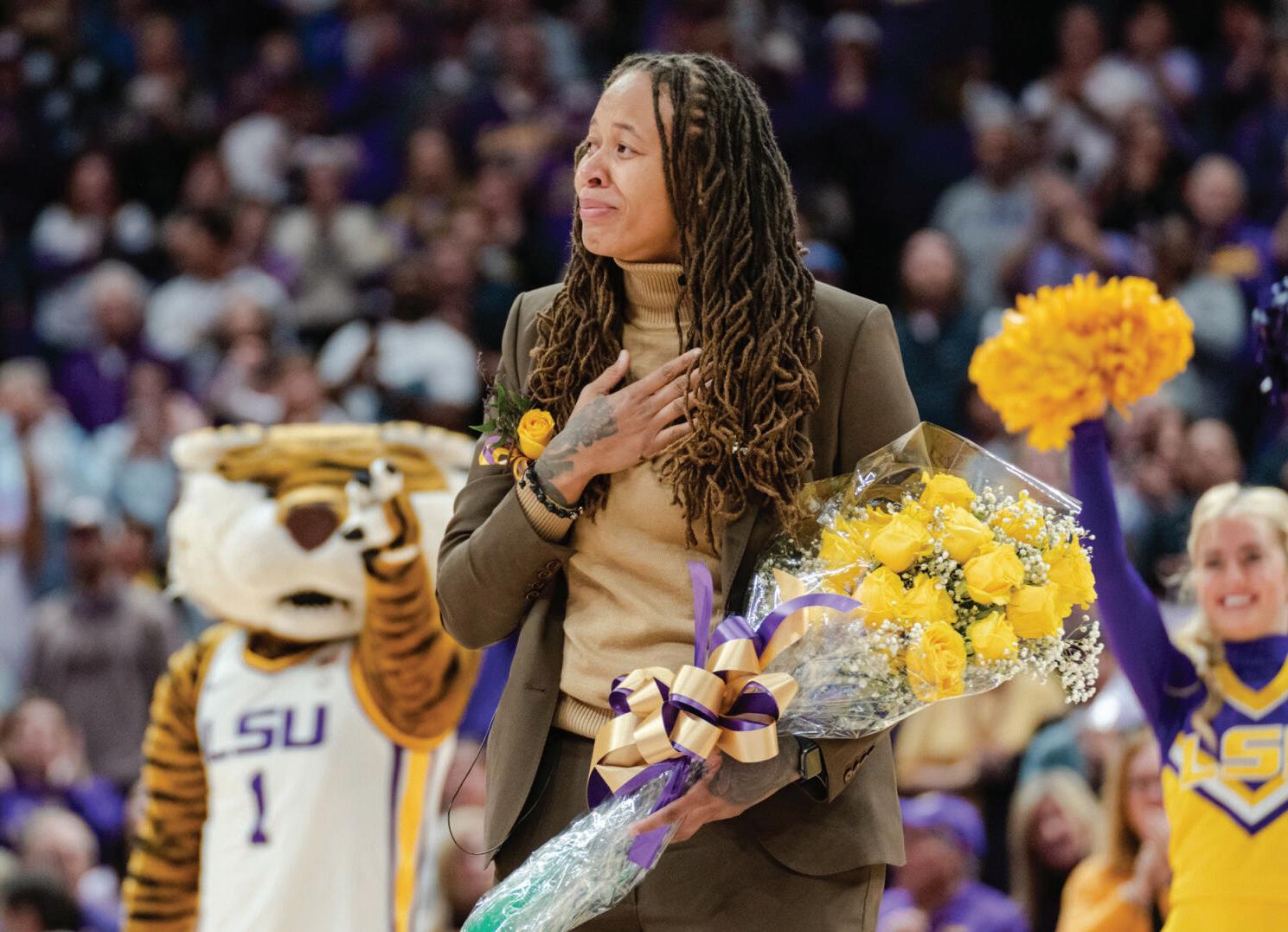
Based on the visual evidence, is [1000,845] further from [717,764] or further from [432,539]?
[717,764]

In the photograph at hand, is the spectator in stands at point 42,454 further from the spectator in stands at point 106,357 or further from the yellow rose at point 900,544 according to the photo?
the yellow rose at point 900,544

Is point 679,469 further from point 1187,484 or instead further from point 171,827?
point 1187,484

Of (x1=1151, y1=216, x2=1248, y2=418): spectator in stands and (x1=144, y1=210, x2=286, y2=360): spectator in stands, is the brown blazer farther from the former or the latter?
(x1=144, y1=210, x2=286, y2=360): spectator in stands

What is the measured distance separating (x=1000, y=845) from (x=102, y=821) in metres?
2.80

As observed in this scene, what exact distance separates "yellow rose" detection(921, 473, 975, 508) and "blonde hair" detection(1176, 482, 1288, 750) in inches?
47.9

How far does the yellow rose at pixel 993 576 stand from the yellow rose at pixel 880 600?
9 centimetres

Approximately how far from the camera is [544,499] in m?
2.51

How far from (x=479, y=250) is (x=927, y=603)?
6050 mm

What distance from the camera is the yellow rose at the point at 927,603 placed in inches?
92.9

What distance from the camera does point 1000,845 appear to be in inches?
218

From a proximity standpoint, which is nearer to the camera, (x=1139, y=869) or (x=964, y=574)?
(x=964, y=574)

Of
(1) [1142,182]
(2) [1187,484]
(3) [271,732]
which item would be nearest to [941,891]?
(2) [1187,484]

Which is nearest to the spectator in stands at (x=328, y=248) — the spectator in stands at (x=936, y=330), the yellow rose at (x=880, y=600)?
the spectator in stands at (x=936, y=330)

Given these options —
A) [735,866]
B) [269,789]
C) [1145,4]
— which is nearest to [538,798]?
[735,866]
